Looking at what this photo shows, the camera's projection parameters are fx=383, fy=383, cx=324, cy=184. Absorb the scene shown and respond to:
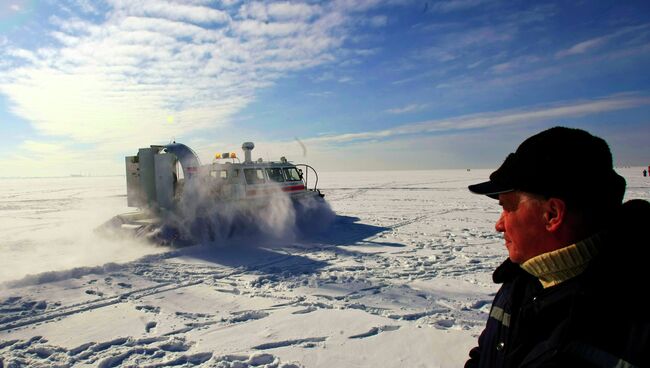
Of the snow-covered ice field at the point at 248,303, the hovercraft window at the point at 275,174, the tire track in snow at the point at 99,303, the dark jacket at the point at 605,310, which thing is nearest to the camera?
the dark jacket at the point at 605,310

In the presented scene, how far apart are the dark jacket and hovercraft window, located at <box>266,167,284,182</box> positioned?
10503 mm

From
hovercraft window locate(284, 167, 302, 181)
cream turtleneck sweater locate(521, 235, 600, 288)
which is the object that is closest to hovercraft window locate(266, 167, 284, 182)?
hovercraft window locate(284, 167, 302, 181)

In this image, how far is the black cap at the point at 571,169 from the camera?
128cm

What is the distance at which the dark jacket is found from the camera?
1136 millimetres

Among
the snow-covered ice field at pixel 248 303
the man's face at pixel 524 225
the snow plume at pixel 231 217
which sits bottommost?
the snow-covered ice field at pixel 248 303

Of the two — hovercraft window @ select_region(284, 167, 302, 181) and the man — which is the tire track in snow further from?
hovercraft window @ select_region(284, 167, 302, 181)

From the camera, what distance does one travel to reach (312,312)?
4.75m

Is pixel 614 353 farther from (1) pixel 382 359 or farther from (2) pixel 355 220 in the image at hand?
(2) pixel 355 220

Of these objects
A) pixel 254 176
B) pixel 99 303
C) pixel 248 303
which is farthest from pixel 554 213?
pixel 254 176

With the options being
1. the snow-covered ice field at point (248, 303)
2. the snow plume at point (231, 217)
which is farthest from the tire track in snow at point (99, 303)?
the snow plume at point (231, 217)

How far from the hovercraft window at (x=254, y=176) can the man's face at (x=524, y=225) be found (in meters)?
9.63

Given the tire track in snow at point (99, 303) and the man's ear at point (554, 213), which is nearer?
the man's ear at point (554, 213)

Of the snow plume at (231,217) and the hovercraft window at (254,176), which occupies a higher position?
the hovercraft window at (254,176)

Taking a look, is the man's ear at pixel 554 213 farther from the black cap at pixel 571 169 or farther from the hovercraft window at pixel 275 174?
the hovercraft window at pixel 275 174
